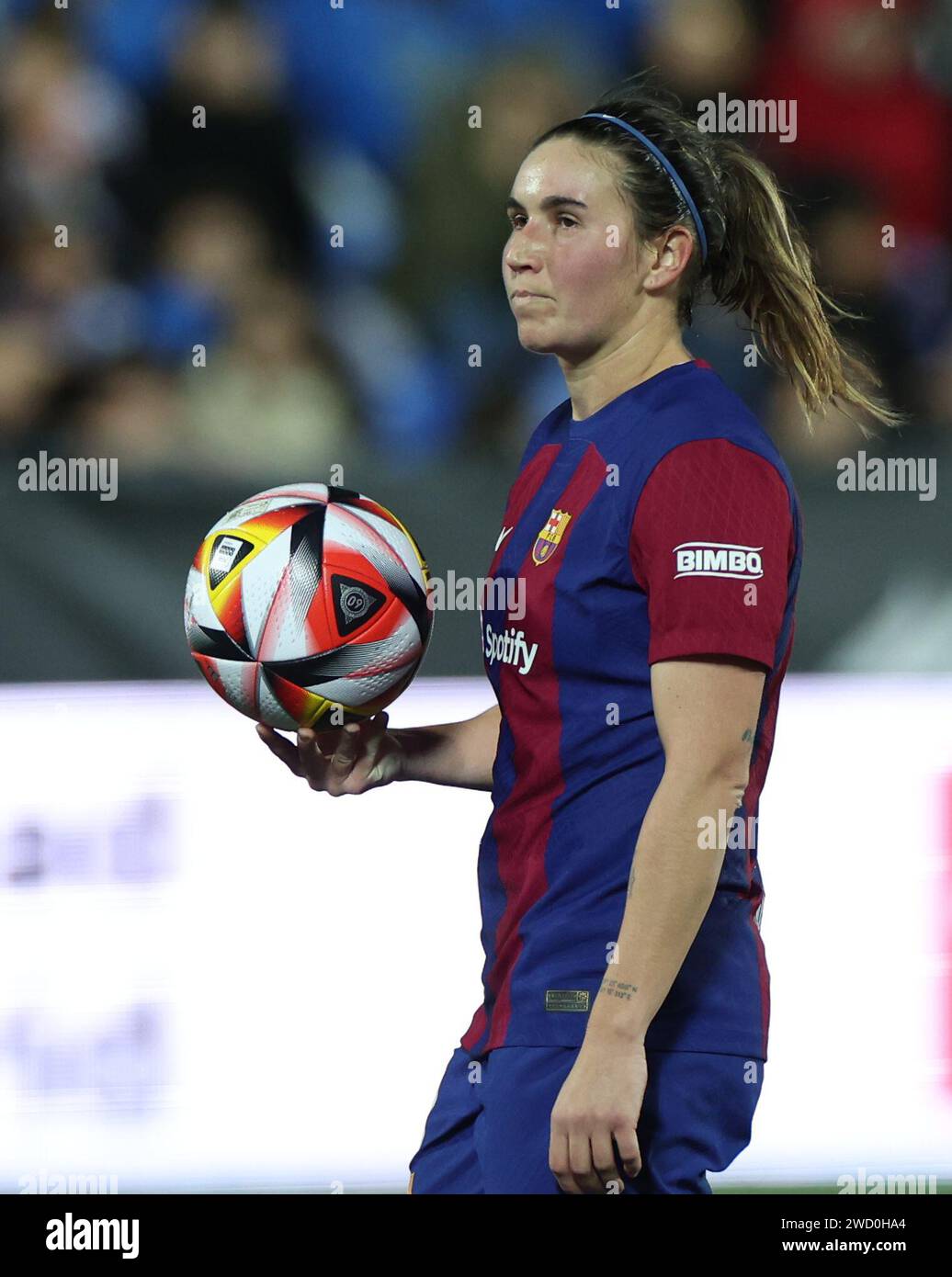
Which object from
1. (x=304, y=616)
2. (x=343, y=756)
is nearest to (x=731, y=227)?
(x=304, y=616)

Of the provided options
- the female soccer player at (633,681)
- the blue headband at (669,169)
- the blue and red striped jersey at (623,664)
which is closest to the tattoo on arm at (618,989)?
the female soccer player at (633,681)

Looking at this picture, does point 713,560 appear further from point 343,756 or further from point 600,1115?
point 343,756

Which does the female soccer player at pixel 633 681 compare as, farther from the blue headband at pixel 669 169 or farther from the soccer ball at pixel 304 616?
the soccer ball at pixel 304 616

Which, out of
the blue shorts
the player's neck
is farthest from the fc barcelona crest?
the blue shorts

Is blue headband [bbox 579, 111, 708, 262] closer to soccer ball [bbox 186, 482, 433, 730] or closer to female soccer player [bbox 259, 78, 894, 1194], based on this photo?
female soccer player [bbox 259, 78, 894, 1194]

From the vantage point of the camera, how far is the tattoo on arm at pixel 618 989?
71.0 inches

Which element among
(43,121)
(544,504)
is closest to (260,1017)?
(544,504)

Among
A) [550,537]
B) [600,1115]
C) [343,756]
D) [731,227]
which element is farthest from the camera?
[343,756]

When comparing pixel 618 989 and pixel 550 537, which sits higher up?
pixel 550 537

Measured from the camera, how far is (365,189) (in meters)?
4.19

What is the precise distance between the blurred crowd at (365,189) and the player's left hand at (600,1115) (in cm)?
233

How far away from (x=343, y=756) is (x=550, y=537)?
1.70ft

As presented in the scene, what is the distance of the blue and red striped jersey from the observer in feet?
6.14

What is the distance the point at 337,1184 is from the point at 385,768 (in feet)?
4.17
